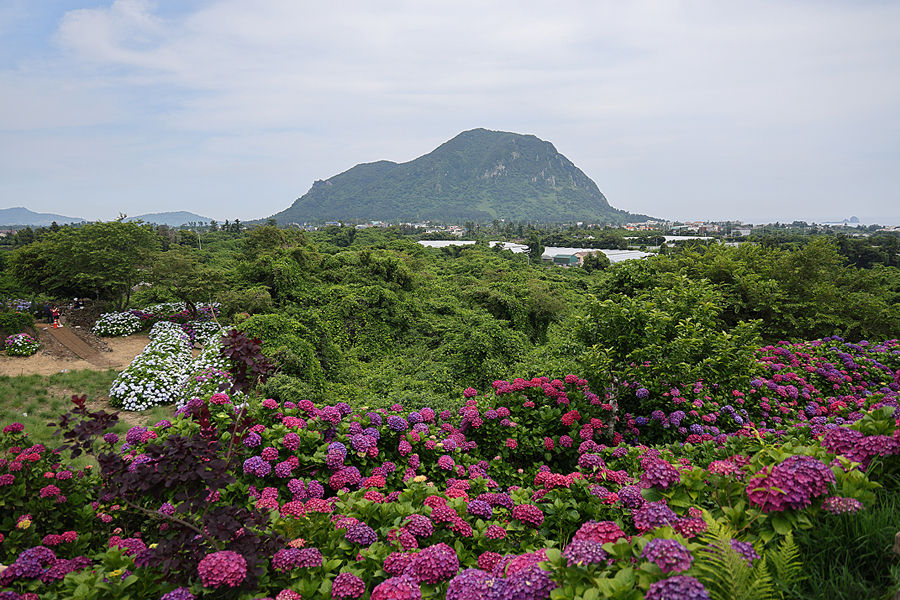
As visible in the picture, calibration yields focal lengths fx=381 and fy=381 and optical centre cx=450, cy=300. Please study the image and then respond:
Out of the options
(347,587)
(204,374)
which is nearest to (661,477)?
(347,587)

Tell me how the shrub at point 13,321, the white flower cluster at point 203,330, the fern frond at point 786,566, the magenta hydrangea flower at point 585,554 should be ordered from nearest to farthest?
1. the fern frond at point 786,566
2. the magenta hydrangea flower at point 585,554
3. the shrub at point 13,321
4. the white flower cluster at point 203,330

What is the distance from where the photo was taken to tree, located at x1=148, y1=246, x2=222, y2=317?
14.5 metres

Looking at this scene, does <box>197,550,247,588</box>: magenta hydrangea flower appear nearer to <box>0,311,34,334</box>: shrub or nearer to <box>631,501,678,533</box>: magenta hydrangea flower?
<box>631,501,678,533</box>: magenta hydrangea flower

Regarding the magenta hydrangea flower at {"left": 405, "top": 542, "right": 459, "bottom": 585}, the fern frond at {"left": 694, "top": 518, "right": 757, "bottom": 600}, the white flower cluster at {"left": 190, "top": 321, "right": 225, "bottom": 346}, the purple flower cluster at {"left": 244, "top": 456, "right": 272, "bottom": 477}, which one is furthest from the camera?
the white flower cluster at {"left": 190, "top": 321, "right": 225, "bottom": 346}

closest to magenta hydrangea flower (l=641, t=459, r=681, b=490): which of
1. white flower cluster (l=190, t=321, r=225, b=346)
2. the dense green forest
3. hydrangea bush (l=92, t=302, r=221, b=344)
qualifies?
the dense green forest

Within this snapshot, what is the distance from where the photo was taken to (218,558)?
1635mm

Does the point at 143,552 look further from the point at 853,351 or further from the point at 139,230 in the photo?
the point at 139,230

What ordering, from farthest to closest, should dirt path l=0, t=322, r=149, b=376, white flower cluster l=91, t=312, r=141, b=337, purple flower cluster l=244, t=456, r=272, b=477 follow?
1. white flower cluster l=91, t=312, r=141, b=337
2. dirt path l=0, t=322, r=149, b=376
3. purple flower cluster l=244, t=456, r=272, b=477

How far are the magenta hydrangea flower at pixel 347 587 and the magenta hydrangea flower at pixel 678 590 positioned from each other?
1189mm

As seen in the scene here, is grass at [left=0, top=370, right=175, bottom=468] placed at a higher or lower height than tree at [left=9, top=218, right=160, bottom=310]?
lower

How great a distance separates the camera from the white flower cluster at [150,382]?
857 cm

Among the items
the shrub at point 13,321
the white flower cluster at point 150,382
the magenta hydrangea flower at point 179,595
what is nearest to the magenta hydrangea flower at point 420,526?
the magenta hydrangea flower at point 179,595

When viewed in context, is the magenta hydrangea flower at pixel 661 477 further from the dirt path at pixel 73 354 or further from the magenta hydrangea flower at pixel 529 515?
the dirt path at pixel 73 354

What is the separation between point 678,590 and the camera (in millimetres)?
1123
